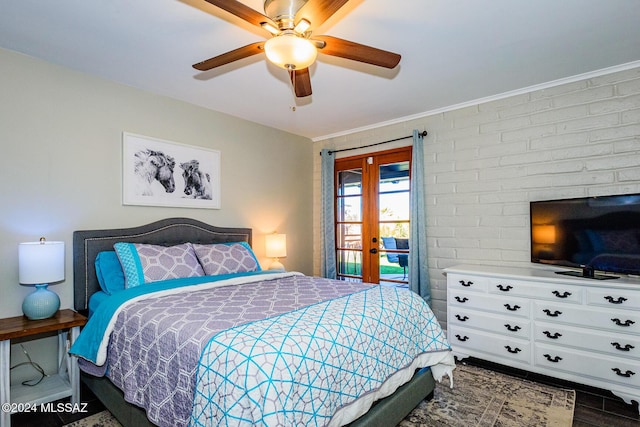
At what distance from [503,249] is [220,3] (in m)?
3.14

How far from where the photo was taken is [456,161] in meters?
3.65

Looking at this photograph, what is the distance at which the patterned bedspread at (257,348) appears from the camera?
4.36 feet

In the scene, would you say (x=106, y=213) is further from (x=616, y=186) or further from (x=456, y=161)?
(x=616, y=186)

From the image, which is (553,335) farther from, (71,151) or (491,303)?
(71,151)

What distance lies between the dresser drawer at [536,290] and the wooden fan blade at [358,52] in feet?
6.72

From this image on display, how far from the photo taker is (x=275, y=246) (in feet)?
13.4

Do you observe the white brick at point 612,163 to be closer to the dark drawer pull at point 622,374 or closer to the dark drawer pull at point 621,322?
the dark drawer pull at point 621,322

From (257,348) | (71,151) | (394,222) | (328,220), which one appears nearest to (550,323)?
(394,222)

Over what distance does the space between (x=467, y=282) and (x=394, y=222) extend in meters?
1.27

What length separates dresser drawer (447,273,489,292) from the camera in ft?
9.88

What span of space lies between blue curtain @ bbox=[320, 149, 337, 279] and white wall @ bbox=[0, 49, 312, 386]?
1.19 metres

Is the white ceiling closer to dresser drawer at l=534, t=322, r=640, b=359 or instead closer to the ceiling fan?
the ceiling fan

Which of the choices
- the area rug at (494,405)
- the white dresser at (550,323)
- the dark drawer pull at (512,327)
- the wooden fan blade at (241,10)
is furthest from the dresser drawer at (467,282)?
the wooden fan blade at (241,10)

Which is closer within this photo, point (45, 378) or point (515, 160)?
point (45, 378)
